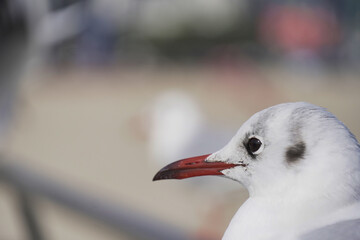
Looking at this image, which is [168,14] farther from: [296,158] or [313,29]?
[296,158]

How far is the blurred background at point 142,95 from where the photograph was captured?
7.29ft

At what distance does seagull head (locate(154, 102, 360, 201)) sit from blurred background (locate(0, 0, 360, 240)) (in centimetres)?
62

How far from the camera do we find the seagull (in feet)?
2.91

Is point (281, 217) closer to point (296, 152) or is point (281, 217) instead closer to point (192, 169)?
point (296, 152)

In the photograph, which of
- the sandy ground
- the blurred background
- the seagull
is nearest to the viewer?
the seagull

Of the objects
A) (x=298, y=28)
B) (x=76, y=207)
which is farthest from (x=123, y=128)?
(x=298, y=28)

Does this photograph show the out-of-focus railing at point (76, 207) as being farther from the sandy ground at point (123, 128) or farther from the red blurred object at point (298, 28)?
the red blurred object at point (298, 28)

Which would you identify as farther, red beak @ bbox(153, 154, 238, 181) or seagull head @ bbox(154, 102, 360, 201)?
red beak @ bbox(153, 154, 238, 181)

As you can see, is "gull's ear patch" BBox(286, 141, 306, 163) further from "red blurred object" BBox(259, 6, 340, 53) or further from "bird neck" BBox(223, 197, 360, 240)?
"red blurred object" BBox(259, 6, 340, 53)

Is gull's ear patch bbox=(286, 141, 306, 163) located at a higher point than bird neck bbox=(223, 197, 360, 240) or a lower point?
higher

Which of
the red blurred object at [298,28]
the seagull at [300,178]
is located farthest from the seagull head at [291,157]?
the red blurred object at [298,28]

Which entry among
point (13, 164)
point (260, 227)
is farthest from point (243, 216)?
point (13, 164)

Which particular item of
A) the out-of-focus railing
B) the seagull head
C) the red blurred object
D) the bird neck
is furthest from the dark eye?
the red blurred object

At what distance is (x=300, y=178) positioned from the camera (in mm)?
928
